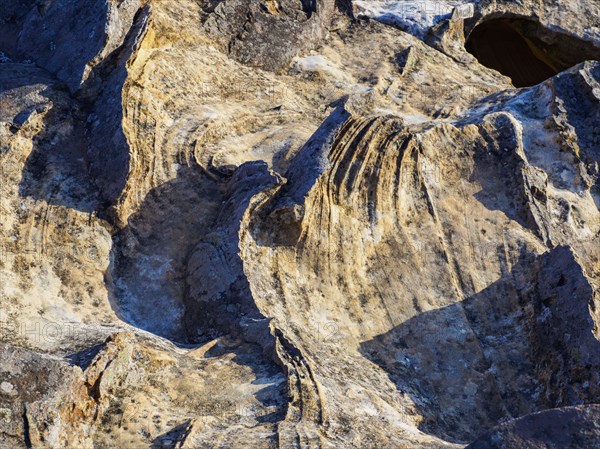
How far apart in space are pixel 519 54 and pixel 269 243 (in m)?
8.94

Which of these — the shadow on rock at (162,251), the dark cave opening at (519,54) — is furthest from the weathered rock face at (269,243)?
the dark cave opening at (519,54)

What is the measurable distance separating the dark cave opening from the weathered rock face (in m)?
3.33

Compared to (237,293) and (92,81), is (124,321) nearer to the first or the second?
(237,293)

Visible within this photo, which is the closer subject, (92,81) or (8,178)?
(8,178)

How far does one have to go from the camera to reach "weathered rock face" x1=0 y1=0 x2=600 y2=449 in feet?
40.2

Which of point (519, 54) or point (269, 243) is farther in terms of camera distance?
point (519, 54)

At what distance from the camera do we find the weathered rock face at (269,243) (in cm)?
1227

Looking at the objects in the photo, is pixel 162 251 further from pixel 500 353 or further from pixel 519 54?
pixel 519 54

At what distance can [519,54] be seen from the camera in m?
21.6

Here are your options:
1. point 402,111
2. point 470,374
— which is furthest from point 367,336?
point 402,111

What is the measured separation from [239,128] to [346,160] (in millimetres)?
1838

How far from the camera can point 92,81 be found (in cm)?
1551

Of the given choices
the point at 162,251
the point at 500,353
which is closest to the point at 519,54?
the point at 500,353

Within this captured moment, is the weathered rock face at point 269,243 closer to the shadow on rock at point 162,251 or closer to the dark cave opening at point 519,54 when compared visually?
the shadow on rock at point 162,251
